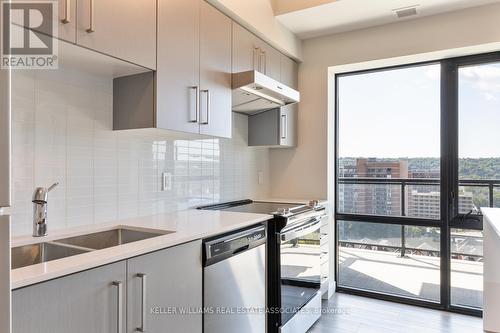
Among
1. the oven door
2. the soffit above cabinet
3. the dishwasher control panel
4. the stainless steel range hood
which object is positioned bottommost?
the oven door

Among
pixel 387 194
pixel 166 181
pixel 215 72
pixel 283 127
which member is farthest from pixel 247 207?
pixel 387 194

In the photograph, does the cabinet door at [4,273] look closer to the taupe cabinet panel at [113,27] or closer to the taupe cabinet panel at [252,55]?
the taupe cabinet panel at [113,27]

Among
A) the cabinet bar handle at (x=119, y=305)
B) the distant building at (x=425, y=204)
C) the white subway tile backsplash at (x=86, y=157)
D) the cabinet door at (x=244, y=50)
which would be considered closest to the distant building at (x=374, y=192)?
the distant building at (x=425, y=204)

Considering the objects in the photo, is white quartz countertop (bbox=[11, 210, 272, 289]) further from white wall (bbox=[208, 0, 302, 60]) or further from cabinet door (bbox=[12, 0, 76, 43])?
white wall (bbox=[208, 0, 302, 60])

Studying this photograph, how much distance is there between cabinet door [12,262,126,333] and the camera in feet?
3.07

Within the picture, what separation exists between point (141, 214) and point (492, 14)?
3003mm

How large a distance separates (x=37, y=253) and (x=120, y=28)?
107 cm

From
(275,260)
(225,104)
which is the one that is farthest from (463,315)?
(225,104)

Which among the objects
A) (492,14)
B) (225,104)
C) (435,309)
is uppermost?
(492,14)

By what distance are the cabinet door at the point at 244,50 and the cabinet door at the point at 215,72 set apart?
8cm

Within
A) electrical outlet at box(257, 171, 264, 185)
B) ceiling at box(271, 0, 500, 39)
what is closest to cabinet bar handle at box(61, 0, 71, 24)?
ceiling at box(271, 0, 500, 39)

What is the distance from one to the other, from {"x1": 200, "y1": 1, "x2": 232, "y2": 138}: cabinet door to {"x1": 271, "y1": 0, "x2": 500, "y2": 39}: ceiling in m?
0.77

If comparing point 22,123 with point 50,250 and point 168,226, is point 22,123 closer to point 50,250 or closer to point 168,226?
point 50,250

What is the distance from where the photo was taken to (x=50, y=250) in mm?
1499
